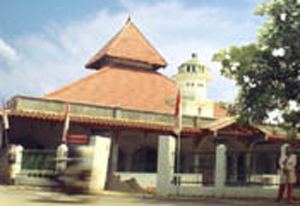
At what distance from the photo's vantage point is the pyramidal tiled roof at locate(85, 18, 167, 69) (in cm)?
3172

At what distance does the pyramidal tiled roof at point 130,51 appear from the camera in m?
31.7

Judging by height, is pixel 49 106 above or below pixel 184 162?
above

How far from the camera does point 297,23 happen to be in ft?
51.7

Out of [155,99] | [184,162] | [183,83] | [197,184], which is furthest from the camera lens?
[183,83]

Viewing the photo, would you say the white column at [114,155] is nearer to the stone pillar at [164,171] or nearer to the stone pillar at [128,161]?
the stone pillar at [128,161]

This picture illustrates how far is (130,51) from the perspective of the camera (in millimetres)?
32688

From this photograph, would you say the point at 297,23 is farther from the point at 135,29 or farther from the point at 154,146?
the point at 135,29

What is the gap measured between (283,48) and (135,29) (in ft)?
71.8

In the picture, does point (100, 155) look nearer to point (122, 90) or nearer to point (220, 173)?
point (220, 173)

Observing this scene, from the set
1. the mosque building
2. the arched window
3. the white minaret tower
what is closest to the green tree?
the mosque building

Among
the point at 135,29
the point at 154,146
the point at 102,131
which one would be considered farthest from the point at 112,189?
the point at 135,29

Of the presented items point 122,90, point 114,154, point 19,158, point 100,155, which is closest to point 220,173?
point 100,155

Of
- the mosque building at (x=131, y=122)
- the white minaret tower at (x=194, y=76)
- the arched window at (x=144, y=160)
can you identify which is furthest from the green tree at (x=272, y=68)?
the white minaret tower at (x=194, y=76)

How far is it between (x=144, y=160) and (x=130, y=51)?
1115cm
